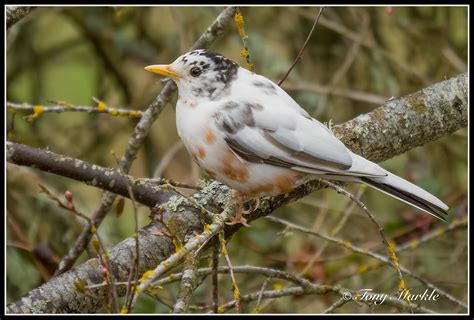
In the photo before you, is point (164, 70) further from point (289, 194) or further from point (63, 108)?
point (289, 194)

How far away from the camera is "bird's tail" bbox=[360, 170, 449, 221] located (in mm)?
3131

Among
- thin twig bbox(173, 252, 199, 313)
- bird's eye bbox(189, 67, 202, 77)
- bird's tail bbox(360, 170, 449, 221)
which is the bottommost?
thin twig bbox(173, 252, 199, 313)

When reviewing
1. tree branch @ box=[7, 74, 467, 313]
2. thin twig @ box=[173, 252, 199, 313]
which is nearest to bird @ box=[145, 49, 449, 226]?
tree branch @ box=[7, 74, 467, 313]

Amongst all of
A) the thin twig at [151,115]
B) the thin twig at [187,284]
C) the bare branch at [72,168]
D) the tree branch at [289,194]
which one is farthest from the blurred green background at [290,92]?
the thin twig at [187,284]

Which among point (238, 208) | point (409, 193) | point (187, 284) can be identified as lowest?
point (187, 284)

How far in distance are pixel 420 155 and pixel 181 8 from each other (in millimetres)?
1999

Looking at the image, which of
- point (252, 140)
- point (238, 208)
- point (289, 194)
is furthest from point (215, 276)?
point (289, 194)

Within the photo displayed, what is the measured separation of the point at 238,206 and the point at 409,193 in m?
0.74

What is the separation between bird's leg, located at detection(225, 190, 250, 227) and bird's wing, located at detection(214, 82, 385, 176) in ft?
0.69

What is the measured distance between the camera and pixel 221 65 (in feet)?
10.4

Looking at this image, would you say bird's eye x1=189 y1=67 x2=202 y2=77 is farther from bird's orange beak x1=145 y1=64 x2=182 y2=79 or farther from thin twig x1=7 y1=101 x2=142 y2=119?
thin twig x1=7 y1=101 x2=142 y2=119

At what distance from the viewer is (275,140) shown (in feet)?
10.1

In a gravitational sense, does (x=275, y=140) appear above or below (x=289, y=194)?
above

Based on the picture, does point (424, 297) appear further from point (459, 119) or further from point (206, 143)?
point (206, 143)
